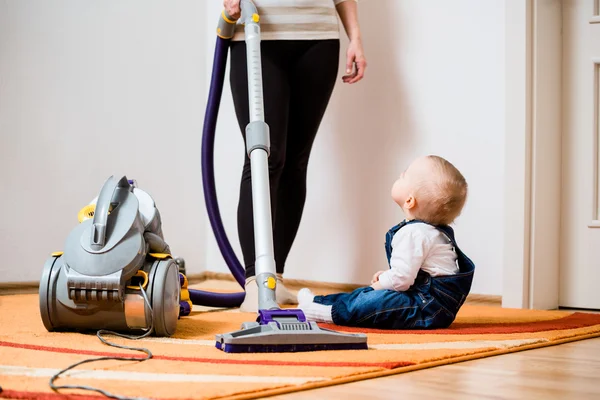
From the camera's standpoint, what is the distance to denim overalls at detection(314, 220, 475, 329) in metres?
1.61

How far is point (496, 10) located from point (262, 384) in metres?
1.58

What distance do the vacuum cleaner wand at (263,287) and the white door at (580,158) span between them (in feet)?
3.12

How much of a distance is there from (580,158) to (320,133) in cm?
88

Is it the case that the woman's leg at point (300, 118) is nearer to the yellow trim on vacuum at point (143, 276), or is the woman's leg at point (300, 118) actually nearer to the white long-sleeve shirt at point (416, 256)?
the white long-sleeve shirt at point (416, 256)

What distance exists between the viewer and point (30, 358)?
1163 mm

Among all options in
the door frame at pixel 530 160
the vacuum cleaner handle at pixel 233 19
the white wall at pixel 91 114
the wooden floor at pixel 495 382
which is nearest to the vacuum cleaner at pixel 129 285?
the wooden floor at pixel 495 382

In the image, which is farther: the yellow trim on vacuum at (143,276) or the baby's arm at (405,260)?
the baby's arm at (405,260)

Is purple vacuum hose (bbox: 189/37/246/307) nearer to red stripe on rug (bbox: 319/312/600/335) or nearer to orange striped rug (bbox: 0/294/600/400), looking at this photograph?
orange striped rug (bbox: 0/294/600/400)

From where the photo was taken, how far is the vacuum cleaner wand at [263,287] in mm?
1245

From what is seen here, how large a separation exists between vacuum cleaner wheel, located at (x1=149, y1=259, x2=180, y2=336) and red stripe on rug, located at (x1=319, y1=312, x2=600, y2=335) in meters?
0.34

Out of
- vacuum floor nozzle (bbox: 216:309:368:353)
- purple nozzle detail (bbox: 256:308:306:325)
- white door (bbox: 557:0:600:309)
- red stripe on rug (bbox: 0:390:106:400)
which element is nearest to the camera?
red stripe on rug (bbox: 0:390:106:400)

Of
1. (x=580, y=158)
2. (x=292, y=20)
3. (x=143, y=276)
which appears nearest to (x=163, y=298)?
(x=143, y=276)

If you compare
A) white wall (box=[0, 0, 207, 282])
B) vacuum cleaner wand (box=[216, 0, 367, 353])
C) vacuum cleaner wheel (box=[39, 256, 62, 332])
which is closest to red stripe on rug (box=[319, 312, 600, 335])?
vacuum cleaner wand (box=[216, 0, 367, 353])

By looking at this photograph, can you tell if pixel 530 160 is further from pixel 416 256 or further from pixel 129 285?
pixel 129 285
